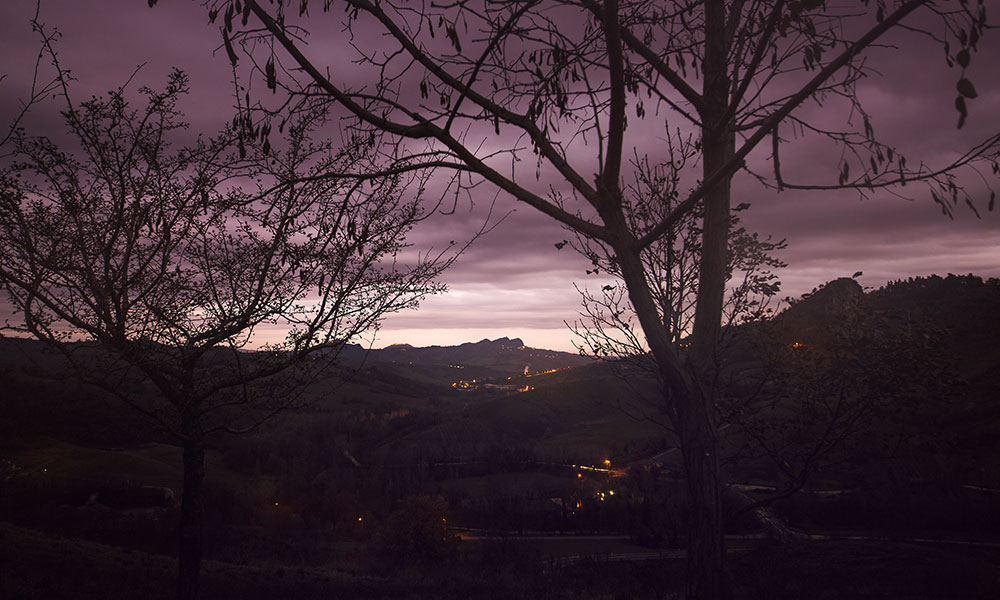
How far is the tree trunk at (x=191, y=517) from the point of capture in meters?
9.22

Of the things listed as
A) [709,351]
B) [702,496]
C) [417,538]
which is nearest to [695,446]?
[702,496]

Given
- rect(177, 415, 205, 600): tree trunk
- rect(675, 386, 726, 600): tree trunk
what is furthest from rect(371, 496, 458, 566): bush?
rect(675, 386, 726, 600): tree trunk

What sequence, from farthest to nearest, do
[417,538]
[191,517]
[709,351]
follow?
[417,538], [191,517], [709,351]

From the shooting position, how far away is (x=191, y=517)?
376 inches

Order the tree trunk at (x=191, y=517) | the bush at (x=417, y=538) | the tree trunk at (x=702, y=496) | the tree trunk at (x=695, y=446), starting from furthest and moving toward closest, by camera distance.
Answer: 1. the bush at (x=417, y=538)
2. the tree trunk at (x=191, y=517)
3. the tree trunk at (x=702, y=496)
4. the tree trunk at (x=695, y=446)

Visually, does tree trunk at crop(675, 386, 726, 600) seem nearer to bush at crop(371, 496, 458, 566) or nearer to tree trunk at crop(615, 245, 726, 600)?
tree trunk at crop(615, 245, 726, 600)

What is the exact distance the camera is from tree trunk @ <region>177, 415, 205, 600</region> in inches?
363

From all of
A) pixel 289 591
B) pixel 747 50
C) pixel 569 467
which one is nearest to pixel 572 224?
pixel 747 50

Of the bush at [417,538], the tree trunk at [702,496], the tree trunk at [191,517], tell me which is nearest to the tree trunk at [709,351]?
the tree trunk at [702,496]

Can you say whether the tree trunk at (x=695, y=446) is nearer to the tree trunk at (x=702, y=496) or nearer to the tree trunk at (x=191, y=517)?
the tree trunk at (x=702, y=496)

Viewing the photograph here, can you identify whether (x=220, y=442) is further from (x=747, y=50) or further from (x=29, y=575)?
(x=747, y=50)

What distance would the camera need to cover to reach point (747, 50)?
13.5 ft

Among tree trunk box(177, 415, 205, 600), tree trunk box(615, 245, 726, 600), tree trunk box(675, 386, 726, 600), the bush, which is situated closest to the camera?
tree trunk box(615, 245, 726, 600)

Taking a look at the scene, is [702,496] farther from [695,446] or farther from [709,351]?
[709,351]
